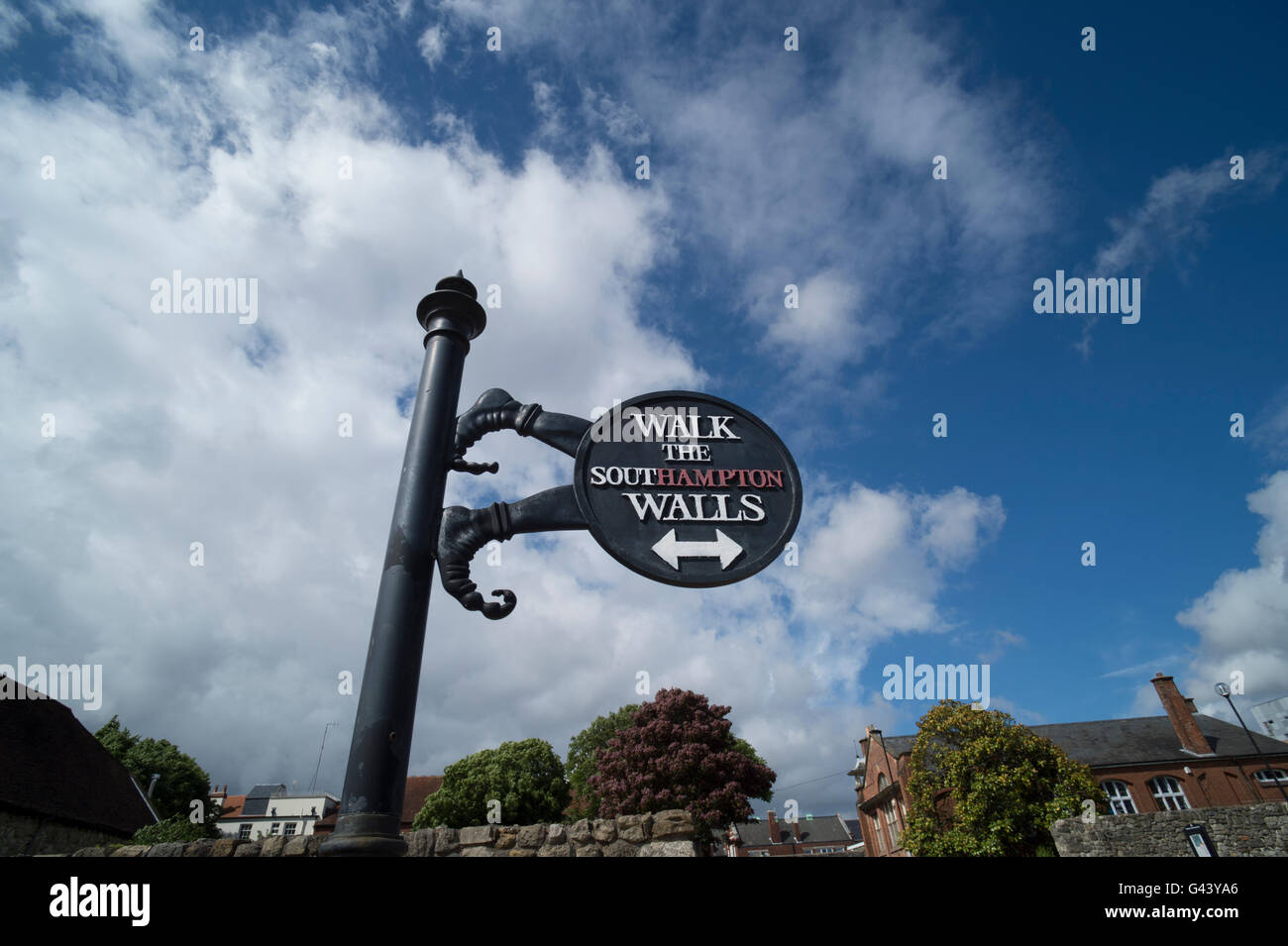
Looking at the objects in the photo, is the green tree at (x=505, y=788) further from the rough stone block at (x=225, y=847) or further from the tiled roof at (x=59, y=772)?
the rough stone block at (x=225, y=847)

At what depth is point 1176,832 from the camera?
577 inches

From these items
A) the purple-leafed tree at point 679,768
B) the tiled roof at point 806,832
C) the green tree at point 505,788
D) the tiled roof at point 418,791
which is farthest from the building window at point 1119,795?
the tiled roof at point 418,791

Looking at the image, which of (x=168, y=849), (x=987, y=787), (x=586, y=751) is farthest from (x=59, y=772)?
(x=987, y=787)

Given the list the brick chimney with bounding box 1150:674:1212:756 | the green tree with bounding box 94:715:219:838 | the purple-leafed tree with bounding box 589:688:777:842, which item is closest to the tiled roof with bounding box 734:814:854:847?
the brick chimney with bounding box 1150:674:1212:756

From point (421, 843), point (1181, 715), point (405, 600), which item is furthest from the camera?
point (1181, 715)

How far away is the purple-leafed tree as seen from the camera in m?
25.3

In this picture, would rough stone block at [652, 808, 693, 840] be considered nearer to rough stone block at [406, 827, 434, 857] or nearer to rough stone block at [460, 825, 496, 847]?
rough stone block at [460, 825, 496, 847]

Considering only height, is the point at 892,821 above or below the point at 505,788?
below

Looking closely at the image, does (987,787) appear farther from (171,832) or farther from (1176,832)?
(171,832)

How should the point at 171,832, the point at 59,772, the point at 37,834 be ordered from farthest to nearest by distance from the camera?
the point at 59,772 < the point at 37,834 < the point at 171,832

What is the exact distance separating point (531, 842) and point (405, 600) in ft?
7.31
